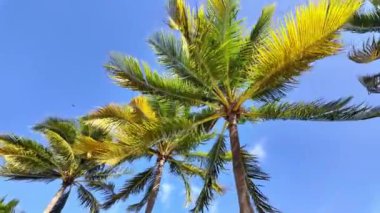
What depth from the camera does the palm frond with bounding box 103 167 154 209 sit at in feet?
58.2

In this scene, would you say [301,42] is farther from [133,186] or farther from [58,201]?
[58,201]

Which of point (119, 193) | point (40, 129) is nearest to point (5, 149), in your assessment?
point (40, 129)

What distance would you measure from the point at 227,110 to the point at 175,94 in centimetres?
140

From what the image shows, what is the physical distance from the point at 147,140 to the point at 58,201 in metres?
11.4

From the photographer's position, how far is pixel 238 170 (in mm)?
11000

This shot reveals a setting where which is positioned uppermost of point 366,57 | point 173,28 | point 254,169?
point 366,57

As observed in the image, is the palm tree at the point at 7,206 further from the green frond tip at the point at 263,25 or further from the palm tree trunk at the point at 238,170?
the green frond tip at the point at 263,25

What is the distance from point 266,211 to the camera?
12.2 metres

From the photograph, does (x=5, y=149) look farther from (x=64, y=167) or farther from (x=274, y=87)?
(x=274, y=87)

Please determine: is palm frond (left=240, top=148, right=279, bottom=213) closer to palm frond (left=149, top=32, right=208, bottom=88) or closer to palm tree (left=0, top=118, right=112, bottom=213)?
palm frond (left=149, top=32, right=208, bottom=88)

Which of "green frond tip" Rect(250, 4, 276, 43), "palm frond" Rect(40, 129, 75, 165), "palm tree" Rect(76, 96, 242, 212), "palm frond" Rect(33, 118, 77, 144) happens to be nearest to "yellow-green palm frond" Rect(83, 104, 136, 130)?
"palm tree" Rect(76, 96, 242, 212)

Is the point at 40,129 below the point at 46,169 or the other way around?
the other way around

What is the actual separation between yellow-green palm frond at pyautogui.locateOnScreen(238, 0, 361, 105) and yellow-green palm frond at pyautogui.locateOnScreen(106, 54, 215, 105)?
178 centimetres

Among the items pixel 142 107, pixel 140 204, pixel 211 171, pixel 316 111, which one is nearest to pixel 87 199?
pixel 140 204
